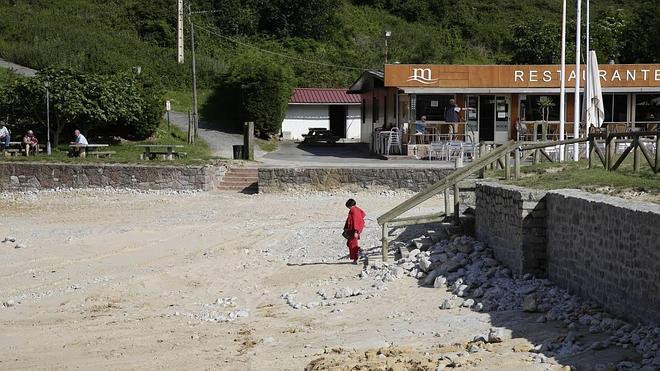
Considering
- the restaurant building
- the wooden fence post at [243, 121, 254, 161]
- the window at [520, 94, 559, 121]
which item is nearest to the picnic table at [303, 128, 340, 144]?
the restaurant building

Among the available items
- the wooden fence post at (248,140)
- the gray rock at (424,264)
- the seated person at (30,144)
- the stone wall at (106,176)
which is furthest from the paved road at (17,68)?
the gray rock at (424,264)

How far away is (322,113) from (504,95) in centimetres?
1688

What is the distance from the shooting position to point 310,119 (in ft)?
162

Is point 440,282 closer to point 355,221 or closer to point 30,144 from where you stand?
point 355,221

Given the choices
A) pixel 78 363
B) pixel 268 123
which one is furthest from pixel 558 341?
pixel 268 123

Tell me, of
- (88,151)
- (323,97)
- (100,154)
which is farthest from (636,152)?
(323,97)

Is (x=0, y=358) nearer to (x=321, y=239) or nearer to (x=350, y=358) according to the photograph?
(x=350, y=358)

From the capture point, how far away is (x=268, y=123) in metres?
44.0

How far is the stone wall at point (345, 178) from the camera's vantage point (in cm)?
2566

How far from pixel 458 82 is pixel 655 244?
81.0ft

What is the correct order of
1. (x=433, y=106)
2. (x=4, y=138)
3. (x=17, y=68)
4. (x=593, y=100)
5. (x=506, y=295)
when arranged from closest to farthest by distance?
1. (x=506, y=295)
2. (x=593, y=100)
3. (x=4, y=138)
4. (x=433, y=106)
5. (x=17, y=68)

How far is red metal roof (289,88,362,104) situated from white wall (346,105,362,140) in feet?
1.97

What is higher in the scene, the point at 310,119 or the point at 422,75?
the point at 422,75

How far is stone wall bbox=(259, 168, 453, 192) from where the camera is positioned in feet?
84.2
